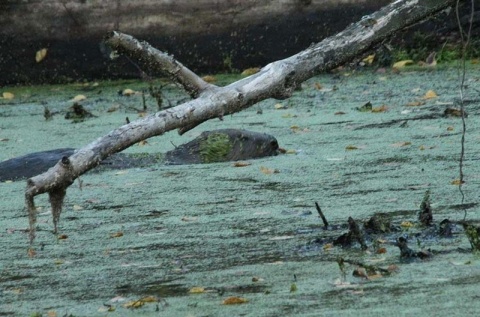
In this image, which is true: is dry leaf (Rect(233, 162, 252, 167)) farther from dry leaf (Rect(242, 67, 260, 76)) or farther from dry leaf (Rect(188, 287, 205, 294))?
dry leaf (Rect(242, 67, 260, 76))

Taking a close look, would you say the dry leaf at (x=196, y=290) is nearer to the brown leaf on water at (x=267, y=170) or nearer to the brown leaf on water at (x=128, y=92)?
the brown leaf on water at (x=267, y=170)

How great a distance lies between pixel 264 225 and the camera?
14.2 ft

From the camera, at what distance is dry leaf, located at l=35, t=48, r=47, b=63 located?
967 centimetres

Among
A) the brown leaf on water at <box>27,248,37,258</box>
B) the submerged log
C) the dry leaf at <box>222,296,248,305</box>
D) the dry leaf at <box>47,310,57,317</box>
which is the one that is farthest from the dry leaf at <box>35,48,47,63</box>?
the dry leaf at <box>222,296,248,305</box>

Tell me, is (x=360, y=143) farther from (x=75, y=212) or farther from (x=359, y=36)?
(x=359, y=36)

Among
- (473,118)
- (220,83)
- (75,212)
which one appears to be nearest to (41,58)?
(220,83)

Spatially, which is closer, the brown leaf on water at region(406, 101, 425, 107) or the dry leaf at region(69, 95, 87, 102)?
the brown leaf on water at region(406, 101, 425, 107)

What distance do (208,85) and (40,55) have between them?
21.3 ft

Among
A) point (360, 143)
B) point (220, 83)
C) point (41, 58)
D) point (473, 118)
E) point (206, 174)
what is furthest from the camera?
point (41, 58)

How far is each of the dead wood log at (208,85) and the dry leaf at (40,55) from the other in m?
6.26

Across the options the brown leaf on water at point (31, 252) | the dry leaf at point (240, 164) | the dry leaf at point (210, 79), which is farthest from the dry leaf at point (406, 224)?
the dry leaf at point (210, 79)

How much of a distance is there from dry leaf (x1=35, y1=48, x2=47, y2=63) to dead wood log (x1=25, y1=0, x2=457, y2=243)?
6.26 m

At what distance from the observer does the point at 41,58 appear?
9719 millimetres

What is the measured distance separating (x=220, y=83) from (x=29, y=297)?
550cm
